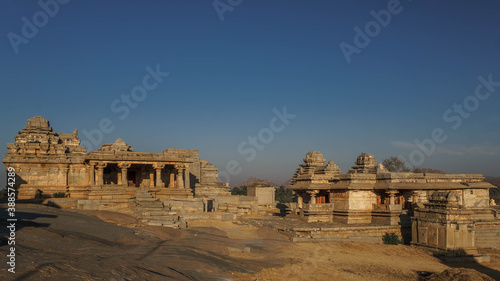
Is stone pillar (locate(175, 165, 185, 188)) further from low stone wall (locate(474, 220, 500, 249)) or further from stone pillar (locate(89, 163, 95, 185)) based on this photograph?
low stone wall (locate(474, 220, 500, 249))

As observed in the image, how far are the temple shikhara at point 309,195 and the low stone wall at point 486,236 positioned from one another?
0.15 feet

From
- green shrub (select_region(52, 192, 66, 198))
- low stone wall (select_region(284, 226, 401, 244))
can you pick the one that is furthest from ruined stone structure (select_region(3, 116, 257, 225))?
low stone wall (select_region(284, 226, 401, 244))

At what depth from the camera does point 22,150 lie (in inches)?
1068

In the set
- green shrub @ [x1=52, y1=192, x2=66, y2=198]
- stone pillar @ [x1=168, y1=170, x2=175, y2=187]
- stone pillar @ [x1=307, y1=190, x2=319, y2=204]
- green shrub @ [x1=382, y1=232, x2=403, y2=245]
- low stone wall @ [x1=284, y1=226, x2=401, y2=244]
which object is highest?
stone pillar @ [x1=168, y1=170, x2=175, y2=187]

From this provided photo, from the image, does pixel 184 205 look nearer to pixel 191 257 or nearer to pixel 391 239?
pixel 391 239

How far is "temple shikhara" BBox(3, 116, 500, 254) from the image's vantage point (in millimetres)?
16375

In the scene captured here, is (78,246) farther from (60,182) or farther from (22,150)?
(22,150)

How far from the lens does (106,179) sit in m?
30.2

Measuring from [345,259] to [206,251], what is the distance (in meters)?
4.87

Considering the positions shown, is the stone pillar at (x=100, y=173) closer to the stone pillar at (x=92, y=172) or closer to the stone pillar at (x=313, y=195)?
the stone pillar at (x=92, y=172)

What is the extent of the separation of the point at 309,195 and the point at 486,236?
8993 millimetres

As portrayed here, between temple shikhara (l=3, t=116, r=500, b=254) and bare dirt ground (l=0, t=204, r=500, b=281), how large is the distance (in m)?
1.38

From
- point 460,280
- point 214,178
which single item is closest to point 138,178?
point 214,178

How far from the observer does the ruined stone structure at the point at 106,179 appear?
76.0 ft
